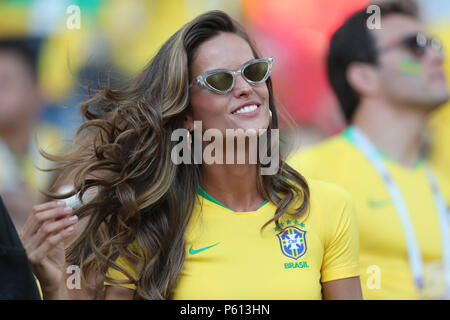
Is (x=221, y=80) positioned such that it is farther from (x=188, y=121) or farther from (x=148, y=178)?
(x=148, y=178)

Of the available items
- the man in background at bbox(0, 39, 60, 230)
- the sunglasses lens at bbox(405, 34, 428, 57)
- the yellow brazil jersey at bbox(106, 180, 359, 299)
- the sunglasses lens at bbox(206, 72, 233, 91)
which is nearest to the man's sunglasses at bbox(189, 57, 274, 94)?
the sunglasses lens at bbox(206, 72, 233, 91)

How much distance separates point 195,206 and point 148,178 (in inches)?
8.7

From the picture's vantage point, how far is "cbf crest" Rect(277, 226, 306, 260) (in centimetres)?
234

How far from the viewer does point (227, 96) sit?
2.38 metres

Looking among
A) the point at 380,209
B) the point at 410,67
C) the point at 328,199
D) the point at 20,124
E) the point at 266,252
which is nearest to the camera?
the point at 266,252

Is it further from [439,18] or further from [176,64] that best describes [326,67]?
[176,64]

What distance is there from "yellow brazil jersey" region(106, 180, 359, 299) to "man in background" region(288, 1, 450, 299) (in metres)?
0.95

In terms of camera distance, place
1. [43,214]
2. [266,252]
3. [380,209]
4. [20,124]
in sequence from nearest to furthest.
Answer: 1. [43,214]
2. [266,252]
3. [380,209]
4. [20,124]

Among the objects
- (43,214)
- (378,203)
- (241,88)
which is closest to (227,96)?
(241,88)

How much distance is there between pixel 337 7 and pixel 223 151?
178 centimetres

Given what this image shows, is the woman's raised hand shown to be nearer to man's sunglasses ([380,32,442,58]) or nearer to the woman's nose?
the woman's nose

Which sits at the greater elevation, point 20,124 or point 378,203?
point 20,124

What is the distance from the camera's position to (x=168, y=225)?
2.41 metres

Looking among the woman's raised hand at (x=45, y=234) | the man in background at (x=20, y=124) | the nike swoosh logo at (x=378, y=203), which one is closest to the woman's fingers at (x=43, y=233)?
the woman's raised hand at (x=45, y=234)
